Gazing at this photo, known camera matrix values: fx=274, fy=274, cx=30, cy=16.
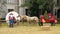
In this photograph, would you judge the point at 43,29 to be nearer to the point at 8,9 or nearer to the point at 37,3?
the point at 37,3

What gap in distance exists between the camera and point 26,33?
1984 centimetres

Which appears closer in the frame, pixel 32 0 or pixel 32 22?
pixel 32 22

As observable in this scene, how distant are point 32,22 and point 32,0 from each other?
11.9 metres

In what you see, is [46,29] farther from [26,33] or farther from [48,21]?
[48,21]

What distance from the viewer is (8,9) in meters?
51.5

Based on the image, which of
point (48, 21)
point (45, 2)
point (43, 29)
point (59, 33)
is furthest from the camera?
point (45, 2)

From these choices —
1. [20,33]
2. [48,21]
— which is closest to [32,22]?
[48,21]

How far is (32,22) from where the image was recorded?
102 ft

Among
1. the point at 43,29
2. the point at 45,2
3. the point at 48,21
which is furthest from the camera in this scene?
the point at 45,2

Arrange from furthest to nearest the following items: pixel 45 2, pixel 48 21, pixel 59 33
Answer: pixel 45 2
pixel 48 21
pixel 59 33

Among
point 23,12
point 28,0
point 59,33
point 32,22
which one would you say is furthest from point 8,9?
point 59,33

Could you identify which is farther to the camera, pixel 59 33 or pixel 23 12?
pixel 23 12

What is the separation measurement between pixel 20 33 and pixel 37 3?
2300 centimetres

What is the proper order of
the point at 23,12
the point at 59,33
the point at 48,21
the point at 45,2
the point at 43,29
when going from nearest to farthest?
the point at 59,33
the point at 43,29
the point at 48,21
the point at 45,2
the point at 23,12
